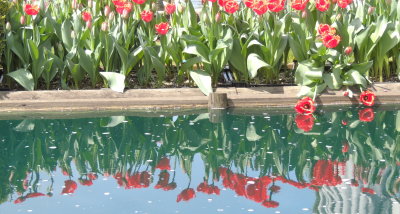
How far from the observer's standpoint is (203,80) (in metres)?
8.05

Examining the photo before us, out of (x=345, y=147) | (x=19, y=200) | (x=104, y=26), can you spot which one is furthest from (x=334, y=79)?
(x=19, y=200)

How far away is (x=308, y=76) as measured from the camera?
805 centimetres

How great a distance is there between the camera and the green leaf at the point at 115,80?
797cm

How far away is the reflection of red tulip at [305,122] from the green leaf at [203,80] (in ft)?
3.05

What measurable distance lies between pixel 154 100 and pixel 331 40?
1.72m

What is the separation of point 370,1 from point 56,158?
4.06 m

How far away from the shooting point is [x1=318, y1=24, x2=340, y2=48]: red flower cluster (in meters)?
7.61

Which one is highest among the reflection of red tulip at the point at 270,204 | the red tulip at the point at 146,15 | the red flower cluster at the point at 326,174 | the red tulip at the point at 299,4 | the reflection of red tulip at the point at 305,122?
the red tulip at the point at 299,4

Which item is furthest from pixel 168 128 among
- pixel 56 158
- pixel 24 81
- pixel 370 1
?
pixel 370 1

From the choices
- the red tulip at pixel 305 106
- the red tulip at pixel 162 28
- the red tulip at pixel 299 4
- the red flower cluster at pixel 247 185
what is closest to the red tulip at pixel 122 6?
the red tulip at pixel 162 28

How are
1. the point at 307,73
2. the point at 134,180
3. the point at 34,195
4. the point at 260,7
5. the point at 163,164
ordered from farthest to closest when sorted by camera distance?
the point at 307,73, the point at 260,7, the point at 163,164, the point at 134,180, the point at 34,195

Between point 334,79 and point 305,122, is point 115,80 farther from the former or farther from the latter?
point 334,79

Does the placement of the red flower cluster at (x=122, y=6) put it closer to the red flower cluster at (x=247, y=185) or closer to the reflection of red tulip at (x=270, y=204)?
the red flower cluster at (x=247, y=185)

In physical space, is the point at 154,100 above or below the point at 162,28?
below
